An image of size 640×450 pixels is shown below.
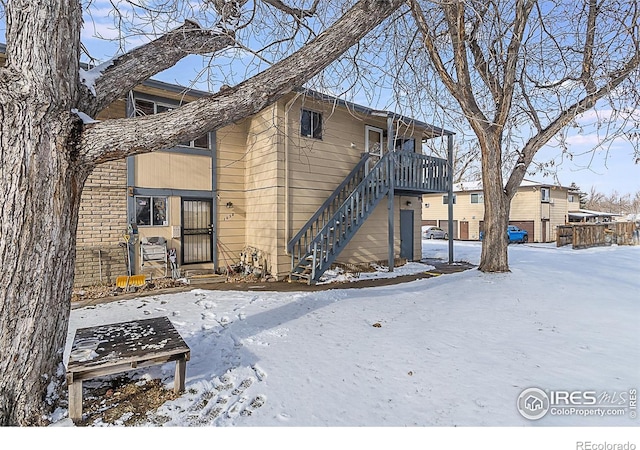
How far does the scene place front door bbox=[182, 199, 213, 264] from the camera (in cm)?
855

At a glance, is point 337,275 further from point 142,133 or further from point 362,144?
point 142,133

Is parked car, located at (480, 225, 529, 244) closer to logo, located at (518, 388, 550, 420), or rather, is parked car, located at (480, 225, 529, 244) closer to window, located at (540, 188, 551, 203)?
window, located at (540, 188, 551, 203)

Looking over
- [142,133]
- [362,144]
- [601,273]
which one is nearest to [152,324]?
[142,133]

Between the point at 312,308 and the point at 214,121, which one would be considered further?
the point at 312,308

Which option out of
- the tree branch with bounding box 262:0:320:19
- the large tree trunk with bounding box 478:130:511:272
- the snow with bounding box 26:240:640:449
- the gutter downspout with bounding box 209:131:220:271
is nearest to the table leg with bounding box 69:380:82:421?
the snow with bounding box 26:240:640:449

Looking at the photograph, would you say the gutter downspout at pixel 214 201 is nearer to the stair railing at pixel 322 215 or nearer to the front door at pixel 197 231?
the front door at pixel 197 231

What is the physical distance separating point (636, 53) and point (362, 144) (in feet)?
21.1

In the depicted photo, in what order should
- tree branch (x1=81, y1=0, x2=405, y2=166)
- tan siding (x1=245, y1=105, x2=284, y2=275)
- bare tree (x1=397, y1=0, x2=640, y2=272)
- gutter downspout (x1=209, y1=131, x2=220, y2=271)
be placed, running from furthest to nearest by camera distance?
gutter downspout (x1=209, y1=131, x2=220, y2=271) < tan siding (x1=245, y1=105, x2=284, y2=275) < bare tree (x1=397, y1=0, x2=640, y2=272) < tree branch (x1=81, y1=0, x2=405, y2=166)

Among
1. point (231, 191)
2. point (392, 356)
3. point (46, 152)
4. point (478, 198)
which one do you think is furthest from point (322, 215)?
point (478, 198)

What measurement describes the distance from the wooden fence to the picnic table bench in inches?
795
